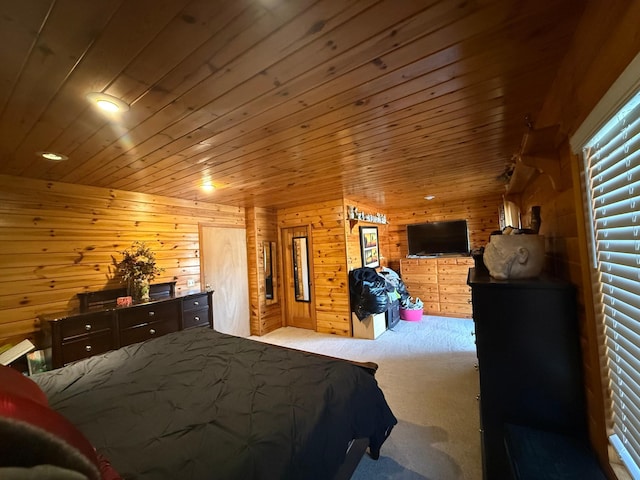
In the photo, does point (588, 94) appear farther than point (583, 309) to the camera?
No

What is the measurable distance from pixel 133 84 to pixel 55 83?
355mm

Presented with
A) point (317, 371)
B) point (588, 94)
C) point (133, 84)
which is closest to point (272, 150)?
point (133, 84)

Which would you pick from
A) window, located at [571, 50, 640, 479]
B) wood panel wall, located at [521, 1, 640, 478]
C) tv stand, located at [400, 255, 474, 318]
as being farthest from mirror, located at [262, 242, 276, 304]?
window, located at [571, 50, 640, 479]

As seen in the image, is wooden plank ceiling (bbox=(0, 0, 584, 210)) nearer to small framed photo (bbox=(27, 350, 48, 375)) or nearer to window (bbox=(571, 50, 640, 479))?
window (bbox=(571, 50, 640, 479))

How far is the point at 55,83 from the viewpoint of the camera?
1.25 meters

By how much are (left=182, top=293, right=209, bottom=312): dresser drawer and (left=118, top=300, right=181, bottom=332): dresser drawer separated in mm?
97

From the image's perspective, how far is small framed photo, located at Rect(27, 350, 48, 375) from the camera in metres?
2.42

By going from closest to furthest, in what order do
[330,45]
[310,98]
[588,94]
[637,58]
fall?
1. [637,58]
2. [588,94]
3. [330,45]
4. [310,98]

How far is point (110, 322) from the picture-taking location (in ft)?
8.79

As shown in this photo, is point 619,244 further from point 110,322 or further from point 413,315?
point 413,315

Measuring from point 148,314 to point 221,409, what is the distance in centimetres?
225

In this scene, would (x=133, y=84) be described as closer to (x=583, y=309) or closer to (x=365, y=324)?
(x=583, y=309)

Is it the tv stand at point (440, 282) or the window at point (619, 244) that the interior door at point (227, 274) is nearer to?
the tv stand at point (440, 282)

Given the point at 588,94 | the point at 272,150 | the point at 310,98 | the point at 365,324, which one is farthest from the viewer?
the point at 365,324
